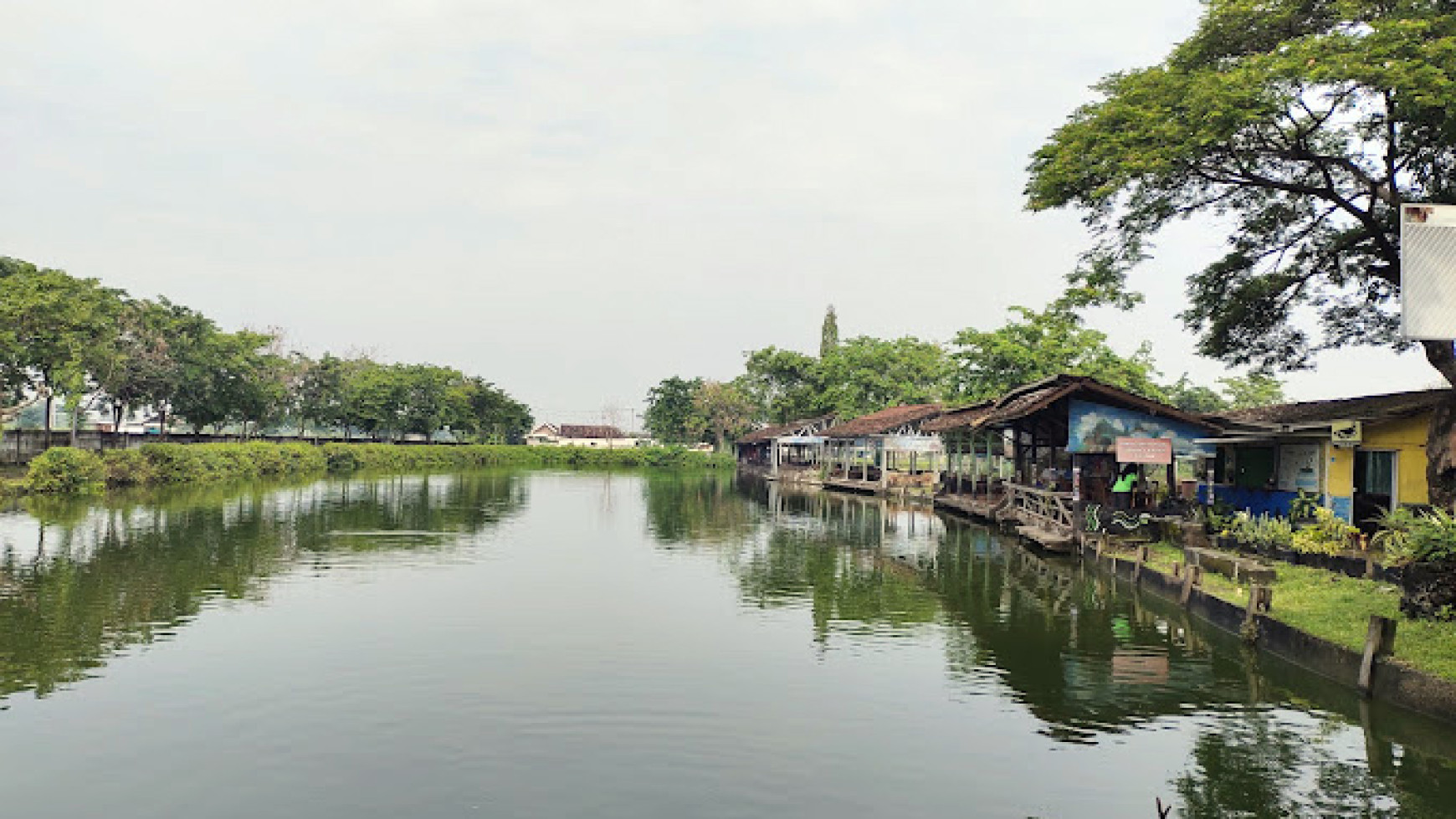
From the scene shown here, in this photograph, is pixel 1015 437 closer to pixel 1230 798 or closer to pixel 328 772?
pixel 1230 798

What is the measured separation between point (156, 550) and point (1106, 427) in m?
23.4

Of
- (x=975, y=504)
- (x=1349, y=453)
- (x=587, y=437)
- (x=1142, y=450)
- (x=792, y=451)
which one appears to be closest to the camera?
(x=1349, y=453)

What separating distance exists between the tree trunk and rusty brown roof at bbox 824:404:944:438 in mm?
26653

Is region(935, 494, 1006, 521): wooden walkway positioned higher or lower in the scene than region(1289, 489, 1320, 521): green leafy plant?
lower

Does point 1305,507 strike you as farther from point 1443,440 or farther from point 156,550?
point 156,550

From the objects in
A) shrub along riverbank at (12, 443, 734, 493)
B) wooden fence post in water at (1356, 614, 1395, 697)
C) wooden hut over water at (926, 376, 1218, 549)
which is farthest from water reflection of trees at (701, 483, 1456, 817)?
shrub along riverbank at (12, 443, 734, 493)

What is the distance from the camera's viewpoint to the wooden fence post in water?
31.5 ft

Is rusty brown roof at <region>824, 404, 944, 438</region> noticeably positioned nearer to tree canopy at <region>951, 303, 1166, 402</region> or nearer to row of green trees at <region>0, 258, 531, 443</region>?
tree canopy at <region>951, 303, 1166, 402</region>

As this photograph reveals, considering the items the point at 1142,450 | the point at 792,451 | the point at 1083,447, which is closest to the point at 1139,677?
the point at 1142,450

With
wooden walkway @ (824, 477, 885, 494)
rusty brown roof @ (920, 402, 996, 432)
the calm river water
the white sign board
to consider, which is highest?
the white sign board

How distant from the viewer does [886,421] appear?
151 ft

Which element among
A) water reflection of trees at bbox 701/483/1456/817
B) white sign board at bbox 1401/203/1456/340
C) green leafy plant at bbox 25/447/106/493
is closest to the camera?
water reflection of trees at bbox 701/483/1456/817

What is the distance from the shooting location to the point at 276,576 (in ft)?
56.9

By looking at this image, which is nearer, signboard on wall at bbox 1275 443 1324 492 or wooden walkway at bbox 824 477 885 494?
signboard on wall at bbox 1275 443 1324 492
